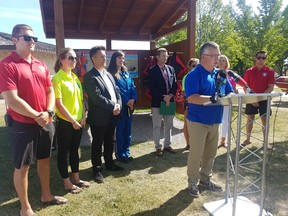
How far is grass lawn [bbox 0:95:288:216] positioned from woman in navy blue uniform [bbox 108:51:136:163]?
0.94 ft

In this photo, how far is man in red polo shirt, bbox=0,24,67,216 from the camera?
276 cm

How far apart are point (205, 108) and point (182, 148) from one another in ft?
8.49

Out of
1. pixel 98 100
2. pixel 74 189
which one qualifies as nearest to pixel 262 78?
pixel 98 100

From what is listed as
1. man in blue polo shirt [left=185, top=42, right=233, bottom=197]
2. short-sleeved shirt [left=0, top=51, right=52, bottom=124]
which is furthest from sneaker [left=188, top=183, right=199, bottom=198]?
short-sleeved shirt [left=0, top=51, right=52, bottom=124]

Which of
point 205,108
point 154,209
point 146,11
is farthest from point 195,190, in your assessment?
point 146,11

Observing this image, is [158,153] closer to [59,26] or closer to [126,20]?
[59,26]

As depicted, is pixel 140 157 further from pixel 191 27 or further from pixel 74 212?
pixel 191 27

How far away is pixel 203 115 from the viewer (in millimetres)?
3449

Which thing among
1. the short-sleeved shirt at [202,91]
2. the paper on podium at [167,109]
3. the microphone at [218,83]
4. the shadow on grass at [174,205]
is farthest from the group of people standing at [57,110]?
the microphone at [218,83]

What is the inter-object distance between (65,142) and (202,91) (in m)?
1.95

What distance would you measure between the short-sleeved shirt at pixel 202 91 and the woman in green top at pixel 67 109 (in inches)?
60.0

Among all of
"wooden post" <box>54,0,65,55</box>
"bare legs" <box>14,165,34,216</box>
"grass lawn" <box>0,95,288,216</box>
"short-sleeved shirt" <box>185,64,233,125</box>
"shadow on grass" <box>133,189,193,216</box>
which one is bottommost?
"shadow on grass" <box>133,189,193,216</box>

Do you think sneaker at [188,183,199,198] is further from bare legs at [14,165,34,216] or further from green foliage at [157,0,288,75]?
green foliage at [157,0,288,75]

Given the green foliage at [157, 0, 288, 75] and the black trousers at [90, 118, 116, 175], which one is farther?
the green foliage at [157, 0, 288, 75]
